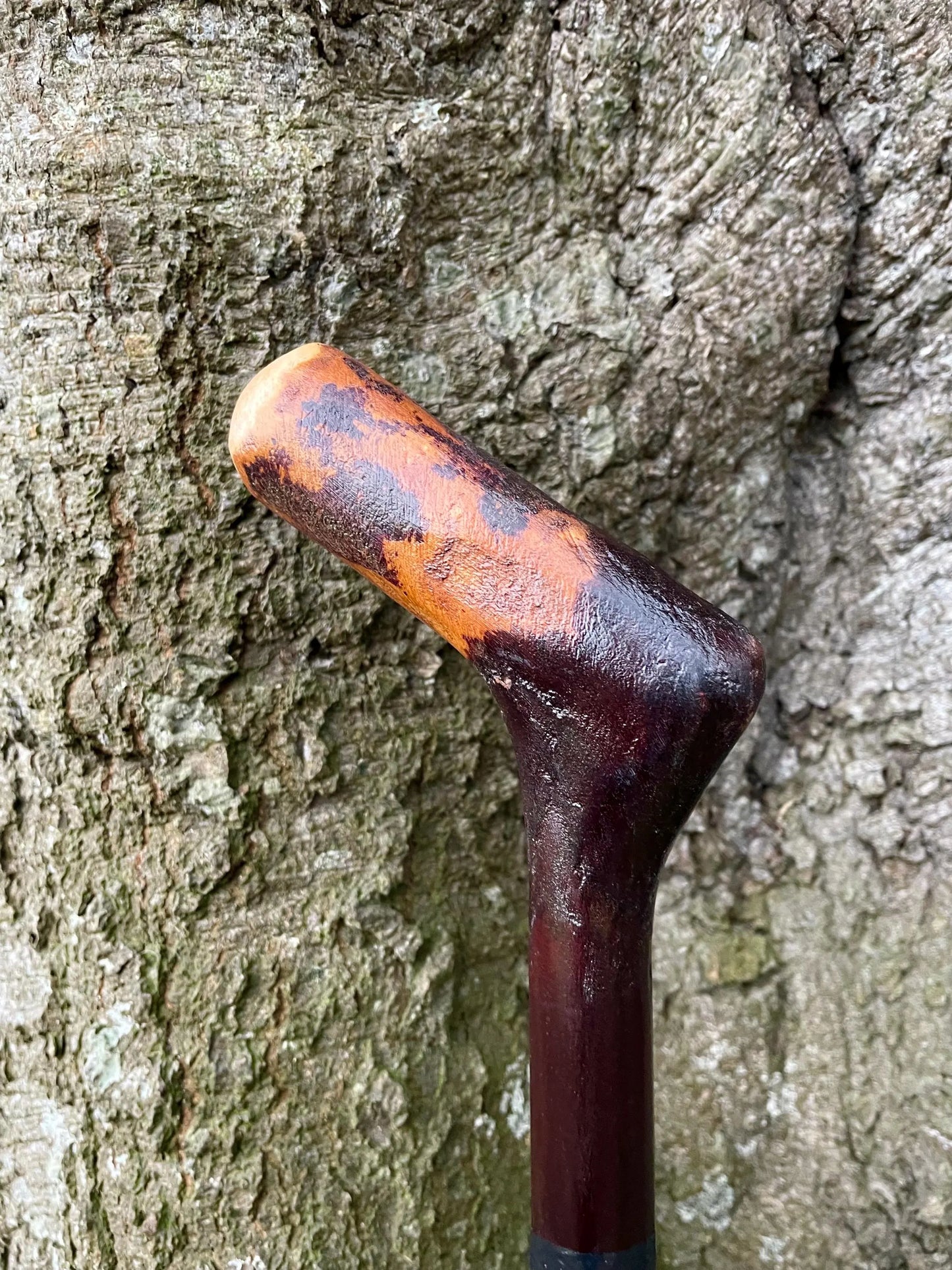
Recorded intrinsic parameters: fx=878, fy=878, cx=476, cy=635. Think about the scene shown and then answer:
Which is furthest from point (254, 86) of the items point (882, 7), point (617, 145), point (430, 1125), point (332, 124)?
point (430, 1125)

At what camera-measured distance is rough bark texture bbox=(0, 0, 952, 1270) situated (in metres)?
0.81

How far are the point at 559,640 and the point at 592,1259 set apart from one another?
529mm

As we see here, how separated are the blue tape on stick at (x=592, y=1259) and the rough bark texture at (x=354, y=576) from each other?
211 millimetres

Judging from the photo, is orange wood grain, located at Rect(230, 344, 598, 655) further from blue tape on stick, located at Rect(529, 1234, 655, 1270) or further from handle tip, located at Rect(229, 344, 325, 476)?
blue tape on stick, located at Rect(529, 1234, 655, 1270)

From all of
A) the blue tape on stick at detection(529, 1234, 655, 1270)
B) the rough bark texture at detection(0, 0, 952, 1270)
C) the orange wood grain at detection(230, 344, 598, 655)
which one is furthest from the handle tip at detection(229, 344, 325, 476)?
the blue tape on stick at detection(529, 1234, 655, 1270)

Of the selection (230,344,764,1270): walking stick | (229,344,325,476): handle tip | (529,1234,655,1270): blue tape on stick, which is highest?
(229,344,325,476): handle tip

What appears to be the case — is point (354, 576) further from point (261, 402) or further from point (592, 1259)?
point (592, 1259)

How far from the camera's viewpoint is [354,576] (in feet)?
2.92

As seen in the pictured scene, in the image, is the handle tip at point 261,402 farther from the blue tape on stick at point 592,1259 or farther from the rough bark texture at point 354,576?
the blue tape on stick at point 592,1259

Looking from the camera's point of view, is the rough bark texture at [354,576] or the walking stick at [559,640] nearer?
the walking stick at [559,640]

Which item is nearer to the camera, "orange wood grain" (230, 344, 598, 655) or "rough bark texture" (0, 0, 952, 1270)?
"orange wood grain" (230, 344, 598, 655)

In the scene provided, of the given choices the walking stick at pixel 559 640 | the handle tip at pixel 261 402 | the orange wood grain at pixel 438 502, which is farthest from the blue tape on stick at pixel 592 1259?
the handle tip at pixel 261 402

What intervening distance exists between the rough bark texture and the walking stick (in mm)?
239

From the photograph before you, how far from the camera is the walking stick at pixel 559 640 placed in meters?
0.61
